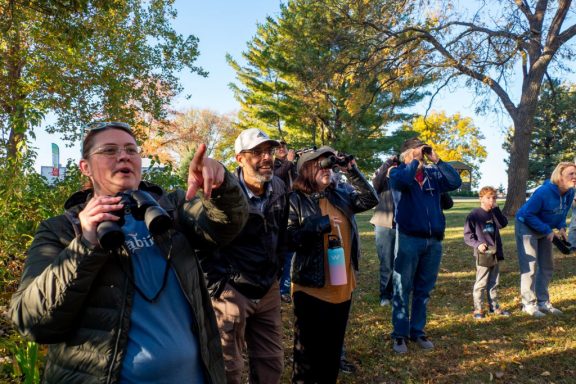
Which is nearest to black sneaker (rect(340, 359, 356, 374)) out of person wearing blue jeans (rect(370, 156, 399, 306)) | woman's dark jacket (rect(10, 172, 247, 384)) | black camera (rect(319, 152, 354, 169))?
black camera (rect(319, 152, 354, 169))

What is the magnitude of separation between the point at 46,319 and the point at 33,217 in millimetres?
2979

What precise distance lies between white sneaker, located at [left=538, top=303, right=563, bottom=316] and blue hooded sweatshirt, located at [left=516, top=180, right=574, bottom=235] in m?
1.03

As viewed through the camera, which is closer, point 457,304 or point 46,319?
point 46,319

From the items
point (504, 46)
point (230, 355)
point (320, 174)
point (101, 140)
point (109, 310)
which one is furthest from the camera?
point (504, 46)

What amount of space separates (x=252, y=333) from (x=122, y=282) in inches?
64.1

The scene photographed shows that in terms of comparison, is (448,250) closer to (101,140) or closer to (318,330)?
(318,330)

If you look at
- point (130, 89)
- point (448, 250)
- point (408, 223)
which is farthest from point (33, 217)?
point (448, 250)

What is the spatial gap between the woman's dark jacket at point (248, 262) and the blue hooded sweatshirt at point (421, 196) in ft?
6.80

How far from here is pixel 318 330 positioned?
3.33 metres

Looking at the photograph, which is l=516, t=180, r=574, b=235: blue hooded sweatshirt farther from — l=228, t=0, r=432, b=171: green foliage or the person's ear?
l=228, t=0, r=432, b=171: green foliage

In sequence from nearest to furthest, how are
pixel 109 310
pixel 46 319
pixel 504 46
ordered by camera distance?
1. pixel 46 319
2. pixel 109 310
3. pixel 504 46

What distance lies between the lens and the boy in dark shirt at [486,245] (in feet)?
18.0

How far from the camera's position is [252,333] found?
9.85ft

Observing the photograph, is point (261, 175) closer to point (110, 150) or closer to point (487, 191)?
point (110, 150)
